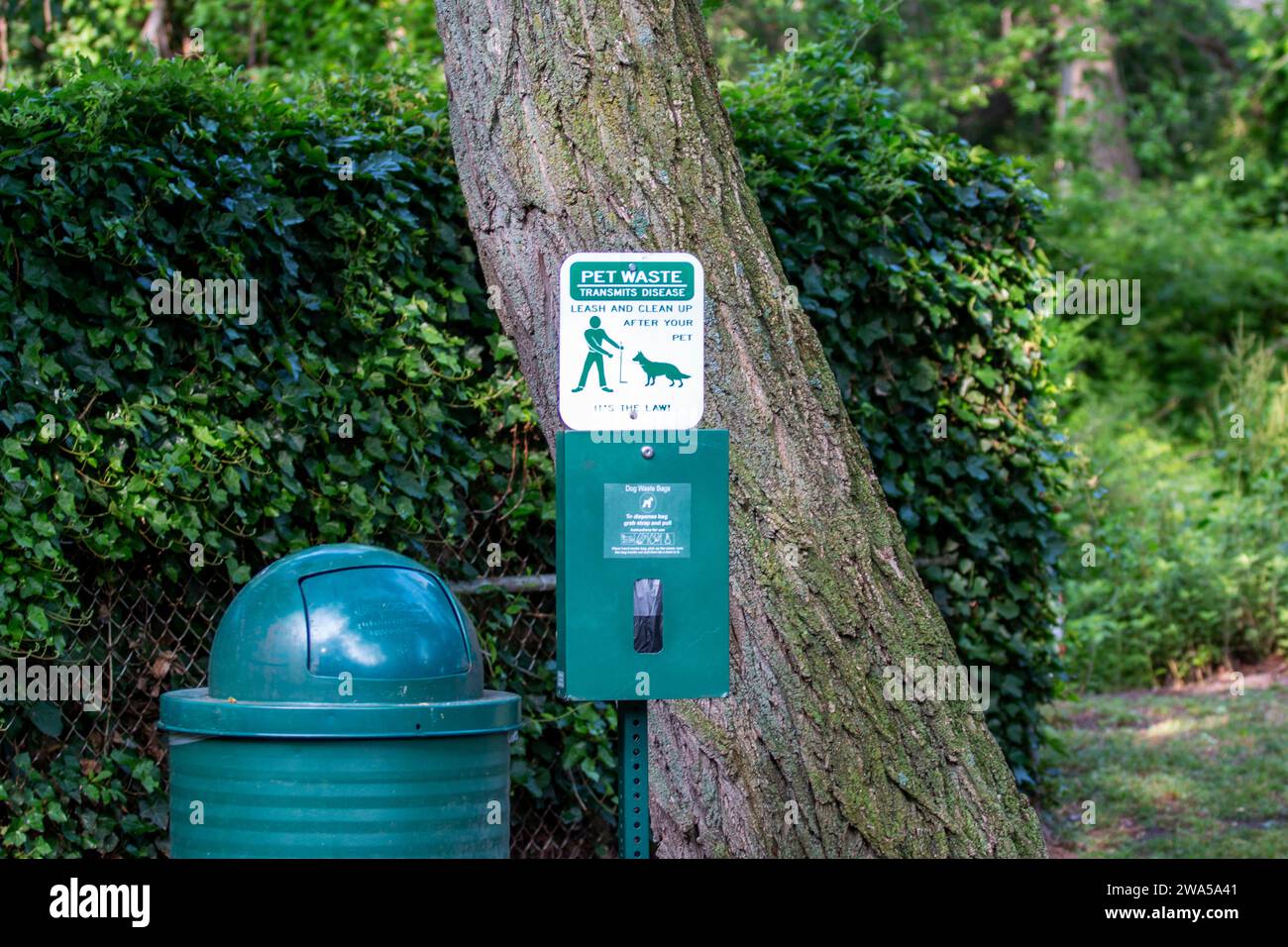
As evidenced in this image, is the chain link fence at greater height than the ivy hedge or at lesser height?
lesser

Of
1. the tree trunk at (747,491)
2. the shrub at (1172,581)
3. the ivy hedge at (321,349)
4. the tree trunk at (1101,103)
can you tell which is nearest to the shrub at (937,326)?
the ivy hedge at (321,349)

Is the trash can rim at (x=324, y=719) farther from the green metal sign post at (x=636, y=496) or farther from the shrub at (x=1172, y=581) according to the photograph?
the shrub at (x=1172, y=581)

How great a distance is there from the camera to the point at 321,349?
16.1 feet

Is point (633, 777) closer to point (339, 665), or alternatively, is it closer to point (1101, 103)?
point (339, 665)

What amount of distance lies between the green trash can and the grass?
3.96 metres

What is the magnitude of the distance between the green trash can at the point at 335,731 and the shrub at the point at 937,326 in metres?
3.00

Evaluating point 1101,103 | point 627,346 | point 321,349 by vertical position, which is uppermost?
point 1101,103

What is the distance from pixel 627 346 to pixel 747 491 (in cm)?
89

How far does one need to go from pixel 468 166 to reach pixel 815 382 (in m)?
1.16

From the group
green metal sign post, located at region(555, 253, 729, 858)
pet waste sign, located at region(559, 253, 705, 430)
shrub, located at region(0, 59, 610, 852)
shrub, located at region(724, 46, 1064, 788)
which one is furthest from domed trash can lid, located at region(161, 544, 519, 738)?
shrub, located at region(724, 46, 1064, 788)

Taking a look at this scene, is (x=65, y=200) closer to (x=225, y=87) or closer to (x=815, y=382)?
(x=225, y=87)

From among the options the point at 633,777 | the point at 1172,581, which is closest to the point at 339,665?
the point at 633,777

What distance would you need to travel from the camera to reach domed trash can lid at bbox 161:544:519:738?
3039 mm

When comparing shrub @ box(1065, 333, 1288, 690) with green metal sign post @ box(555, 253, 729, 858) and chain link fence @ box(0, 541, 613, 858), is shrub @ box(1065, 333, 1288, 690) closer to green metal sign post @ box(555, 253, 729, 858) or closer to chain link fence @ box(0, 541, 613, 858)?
chain link fence @ box(0, 541, 613, 858)
